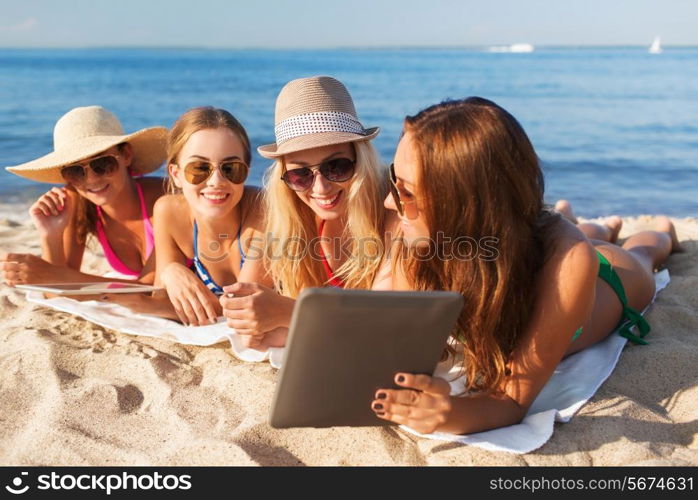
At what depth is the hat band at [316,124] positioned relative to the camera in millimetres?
3215

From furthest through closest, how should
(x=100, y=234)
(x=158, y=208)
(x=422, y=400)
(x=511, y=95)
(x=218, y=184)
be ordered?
(x=511, y=95) → (x=100, y=234) → (x=158, y=208) → (x=218, y=184) → (x=422, y=400)

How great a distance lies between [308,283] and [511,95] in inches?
842

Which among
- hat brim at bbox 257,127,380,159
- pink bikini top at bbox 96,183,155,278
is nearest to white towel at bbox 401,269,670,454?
hat brim at bbox 257,127,380,159

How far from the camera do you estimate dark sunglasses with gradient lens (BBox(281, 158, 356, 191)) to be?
321 centimetres

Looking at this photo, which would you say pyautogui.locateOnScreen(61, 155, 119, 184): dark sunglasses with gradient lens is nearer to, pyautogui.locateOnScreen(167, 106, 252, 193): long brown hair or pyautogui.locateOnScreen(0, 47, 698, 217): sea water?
pyautogui.locateOnScreen(167, 106, 252, 193): long brown hair

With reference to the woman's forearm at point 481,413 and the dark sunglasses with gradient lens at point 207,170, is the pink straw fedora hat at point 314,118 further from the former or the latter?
the woman's forearm at point 481,413

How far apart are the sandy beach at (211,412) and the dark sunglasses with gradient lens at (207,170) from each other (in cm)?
88

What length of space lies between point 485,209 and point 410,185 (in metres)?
0.28

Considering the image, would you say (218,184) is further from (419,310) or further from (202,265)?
(419,310)

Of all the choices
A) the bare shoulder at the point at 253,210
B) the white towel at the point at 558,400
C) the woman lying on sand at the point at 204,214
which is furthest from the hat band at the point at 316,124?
the white towel at the point at 558,400

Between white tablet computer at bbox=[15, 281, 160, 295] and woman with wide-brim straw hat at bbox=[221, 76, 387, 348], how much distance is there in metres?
0.82

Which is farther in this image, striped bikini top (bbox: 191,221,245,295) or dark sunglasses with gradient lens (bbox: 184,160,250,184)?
striped bikini top (bbox: 191,221,245,295)

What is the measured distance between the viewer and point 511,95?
23.4m

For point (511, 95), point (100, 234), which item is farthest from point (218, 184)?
point (511, 95)
